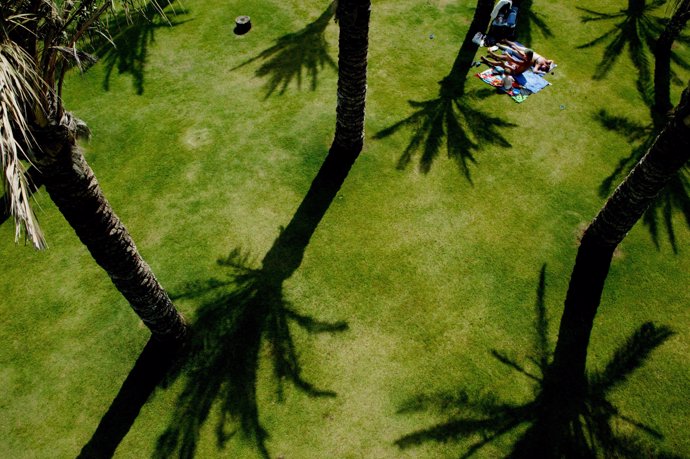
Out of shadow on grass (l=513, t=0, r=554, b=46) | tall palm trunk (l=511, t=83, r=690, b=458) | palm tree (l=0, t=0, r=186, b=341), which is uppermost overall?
palm tree (l=0, t=0, r=186, b=341)

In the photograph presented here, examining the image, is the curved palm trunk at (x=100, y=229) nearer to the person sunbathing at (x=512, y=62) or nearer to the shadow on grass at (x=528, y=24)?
the person sunbathing at (x=512, y=62)

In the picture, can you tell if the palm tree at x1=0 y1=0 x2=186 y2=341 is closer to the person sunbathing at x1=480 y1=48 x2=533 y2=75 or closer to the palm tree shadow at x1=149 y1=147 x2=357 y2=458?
the palm tree shadow at x1=149 y1=147 x2=357 y2=458

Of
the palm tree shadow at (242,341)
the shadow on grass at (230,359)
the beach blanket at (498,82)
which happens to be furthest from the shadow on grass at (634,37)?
the shadow on grass at (230,359)

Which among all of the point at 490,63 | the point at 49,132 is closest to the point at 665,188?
the point at 490,63

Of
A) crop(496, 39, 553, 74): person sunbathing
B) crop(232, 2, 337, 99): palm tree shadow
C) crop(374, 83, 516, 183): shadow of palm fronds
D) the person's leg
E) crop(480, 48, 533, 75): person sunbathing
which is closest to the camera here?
crop(374, 83, 516, 183): shadow of palm fronds

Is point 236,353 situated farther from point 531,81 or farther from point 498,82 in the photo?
point 531,81

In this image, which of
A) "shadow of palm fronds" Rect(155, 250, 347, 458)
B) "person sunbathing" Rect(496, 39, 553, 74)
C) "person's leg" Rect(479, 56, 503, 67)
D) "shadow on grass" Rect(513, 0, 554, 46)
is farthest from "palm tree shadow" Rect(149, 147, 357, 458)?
"shadow on grass" Rect(513, 0, 554, 46)
